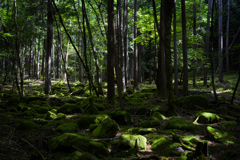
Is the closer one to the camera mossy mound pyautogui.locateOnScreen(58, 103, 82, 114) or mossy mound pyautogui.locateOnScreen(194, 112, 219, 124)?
mossy mound pyautogui.locateOnScreen(194, 112, 219, 124)

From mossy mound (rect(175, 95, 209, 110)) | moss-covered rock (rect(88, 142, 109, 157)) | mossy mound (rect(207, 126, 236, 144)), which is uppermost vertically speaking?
mossy mound (rect(175, 95, 209, 110))

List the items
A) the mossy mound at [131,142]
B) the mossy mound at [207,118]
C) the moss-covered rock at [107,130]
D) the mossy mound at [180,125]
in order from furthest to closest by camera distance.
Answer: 1. the mossy mound at [207,118]
2. the mossy mound at [180,125]
3. the moss-covered rock at [107,130]
4. the mossy mound at [131,142]

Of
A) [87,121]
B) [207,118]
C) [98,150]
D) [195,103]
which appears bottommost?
[98,150]

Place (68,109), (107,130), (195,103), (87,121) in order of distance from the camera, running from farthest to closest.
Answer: (68,109) → (195,103) → (87,121) → (107,130)

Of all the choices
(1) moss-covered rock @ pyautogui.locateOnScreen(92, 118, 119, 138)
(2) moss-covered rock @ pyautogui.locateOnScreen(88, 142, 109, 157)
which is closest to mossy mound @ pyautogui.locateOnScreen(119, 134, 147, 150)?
(2) moss-covered rock @ pyautogui.locateOnScreen(88, 142, 109, 157)

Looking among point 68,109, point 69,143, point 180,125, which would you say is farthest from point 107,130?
point 68,109

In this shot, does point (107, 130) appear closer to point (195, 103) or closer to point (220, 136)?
point (220, 136)

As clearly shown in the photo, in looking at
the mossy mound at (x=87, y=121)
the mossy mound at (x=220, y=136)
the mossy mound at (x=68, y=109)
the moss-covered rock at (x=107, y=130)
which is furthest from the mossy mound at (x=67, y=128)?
the mossy mound at (x=220, y=136)

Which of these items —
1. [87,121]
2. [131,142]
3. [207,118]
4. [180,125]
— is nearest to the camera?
[131,142]

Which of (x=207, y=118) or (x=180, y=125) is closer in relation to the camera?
(x=180, y=125)

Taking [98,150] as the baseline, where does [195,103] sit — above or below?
above

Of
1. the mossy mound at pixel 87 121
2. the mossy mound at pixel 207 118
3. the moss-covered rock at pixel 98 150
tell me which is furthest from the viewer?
the mossy mound at pixel 87 121

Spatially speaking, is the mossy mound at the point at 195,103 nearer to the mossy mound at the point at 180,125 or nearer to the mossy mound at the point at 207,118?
the mossy mound at the point at 207,118

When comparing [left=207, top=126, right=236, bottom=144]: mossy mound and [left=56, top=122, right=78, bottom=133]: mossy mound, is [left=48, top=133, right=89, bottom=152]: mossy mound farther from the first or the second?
[left=207, top=126, right=236, bottom=144]: mossy mound
